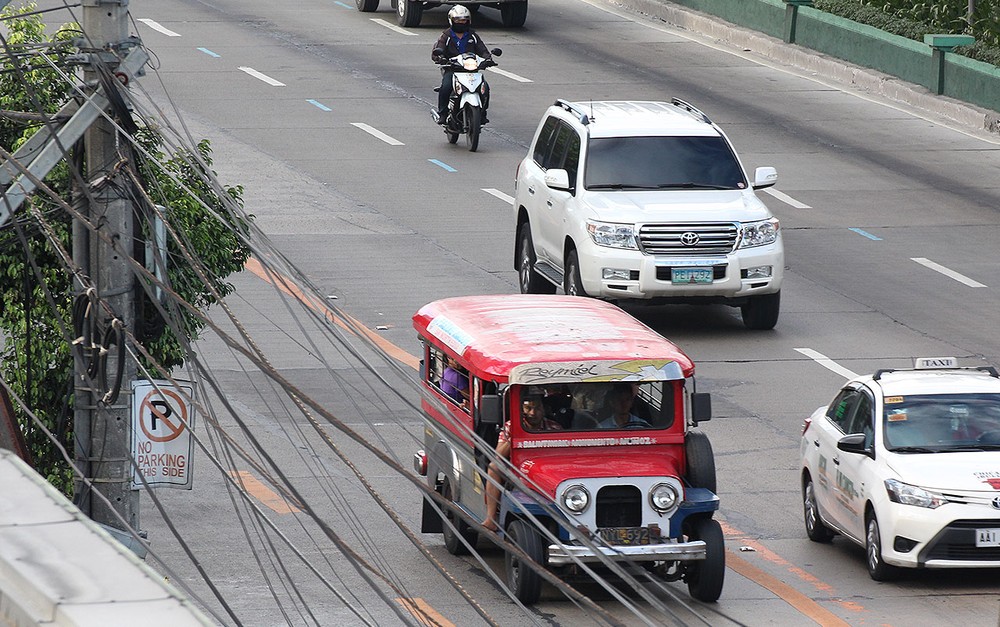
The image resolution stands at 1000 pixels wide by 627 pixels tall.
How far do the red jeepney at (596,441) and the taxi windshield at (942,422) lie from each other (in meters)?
1.72

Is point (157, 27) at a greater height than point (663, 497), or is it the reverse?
point (663, 497)

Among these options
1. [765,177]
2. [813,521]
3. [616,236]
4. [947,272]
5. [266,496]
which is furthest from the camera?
[947,272]

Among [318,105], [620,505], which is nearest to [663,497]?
[620,505]

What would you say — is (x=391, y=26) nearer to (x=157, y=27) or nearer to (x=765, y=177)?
(x=157, y=27)

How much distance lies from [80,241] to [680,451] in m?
5.54

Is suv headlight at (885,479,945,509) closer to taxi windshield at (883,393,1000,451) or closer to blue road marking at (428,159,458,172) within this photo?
taxi windshield at (883,393,1000,451)

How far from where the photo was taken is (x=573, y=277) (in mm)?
20766

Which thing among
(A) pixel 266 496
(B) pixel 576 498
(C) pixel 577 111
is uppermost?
(C) pixel 577 111

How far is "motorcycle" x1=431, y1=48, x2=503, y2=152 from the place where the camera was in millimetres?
29266

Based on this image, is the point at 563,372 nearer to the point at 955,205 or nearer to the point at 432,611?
the point at 432,611

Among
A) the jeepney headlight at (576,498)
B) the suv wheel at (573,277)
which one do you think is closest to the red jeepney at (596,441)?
the jeepney headlight at (576,498)

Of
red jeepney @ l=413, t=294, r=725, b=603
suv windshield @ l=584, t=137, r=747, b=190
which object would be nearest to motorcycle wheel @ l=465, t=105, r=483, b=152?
suv windshield @ l=584, t=137, r=747, b=190

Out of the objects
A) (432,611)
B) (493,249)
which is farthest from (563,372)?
(493,249)

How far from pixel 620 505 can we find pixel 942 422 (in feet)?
9.25
